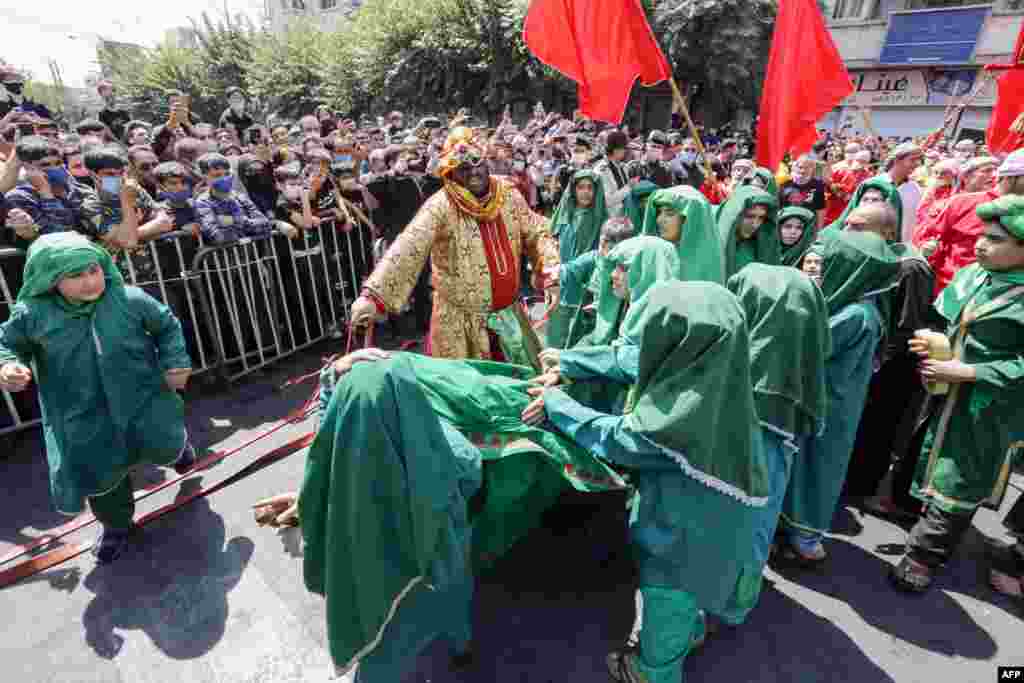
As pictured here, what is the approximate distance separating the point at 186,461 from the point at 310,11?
44.7 m

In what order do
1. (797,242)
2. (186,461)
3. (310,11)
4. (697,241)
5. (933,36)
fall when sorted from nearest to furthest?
(697,241), (186,461), (797,242), (933,36), (310,11)

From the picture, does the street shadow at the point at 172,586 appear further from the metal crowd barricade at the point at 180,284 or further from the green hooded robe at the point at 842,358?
the green hooded robe at the point at 842,358

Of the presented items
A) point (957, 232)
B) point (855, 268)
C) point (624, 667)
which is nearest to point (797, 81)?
point (957, 232)

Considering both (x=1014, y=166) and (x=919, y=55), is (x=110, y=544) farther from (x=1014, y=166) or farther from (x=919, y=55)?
(x=919, y=55)

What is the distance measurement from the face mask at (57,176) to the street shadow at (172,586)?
2691mm

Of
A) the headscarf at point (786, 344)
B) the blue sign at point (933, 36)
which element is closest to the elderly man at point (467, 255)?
the headscarf at point (786, 344)

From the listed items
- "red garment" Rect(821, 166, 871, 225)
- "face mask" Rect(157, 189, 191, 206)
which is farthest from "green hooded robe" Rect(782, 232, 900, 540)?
"red garment" Rect(821, 166, 871, 225)

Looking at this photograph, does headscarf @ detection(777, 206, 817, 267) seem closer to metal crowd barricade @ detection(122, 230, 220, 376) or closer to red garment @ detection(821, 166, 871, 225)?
red garment @ detection(821, 166, 871, 225)

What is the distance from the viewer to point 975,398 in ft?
8.75

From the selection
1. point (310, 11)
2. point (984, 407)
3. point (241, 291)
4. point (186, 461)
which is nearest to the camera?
point (984, 407)

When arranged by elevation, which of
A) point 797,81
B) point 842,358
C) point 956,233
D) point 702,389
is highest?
point 797,81

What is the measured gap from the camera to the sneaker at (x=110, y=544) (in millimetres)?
3006

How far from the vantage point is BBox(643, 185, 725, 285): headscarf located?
3232 mm

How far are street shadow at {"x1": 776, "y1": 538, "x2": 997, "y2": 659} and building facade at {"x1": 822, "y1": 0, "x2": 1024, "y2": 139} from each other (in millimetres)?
24301
